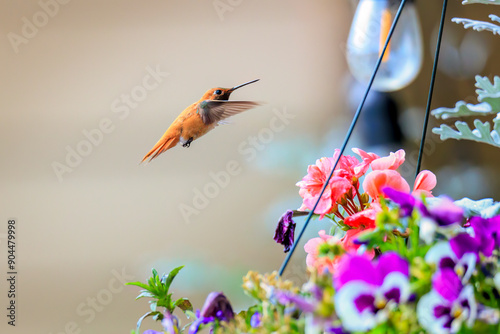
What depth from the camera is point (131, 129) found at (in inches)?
99.2

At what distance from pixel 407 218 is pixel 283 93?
88.5 inches

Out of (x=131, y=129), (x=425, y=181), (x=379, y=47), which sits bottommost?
(x=131, y=129)

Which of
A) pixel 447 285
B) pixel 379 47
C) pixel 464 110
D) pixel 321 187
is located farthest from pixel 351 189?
pixel 379 47

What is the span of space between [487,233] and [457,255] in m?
0.05

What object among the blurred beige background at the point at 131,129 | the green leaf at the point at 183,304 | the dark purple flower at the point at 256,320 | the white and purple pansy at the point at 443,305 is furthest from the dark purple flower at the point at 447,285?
the blurred beige background at the point at 131,129

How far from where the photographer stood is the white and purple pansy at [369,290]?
27cm

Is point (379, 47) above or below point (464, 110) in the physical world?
below

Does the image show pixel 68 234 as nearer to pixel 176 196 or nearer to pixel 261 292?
pixel 176 196

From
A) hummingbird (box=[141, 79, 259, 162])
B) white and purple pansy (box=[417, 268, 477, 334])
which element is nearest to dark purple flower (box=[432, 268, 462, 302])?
white and purple pansy (box=[417, 268, 477, 334])

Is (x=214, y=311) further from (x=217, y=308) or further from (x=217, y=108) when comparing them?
(x=217, y=108)

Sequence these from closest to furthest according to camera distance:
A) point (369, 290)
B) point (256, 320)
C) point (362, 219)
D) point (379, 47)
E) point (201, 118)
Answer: point (369, 290), point (256, 320), point (362, 219), point (201, 118), point (379, 47)

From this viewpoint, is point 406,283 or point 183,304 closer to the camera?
point 406,283

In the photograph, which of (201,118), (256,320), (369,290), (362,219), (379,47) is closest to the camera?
(369,290)

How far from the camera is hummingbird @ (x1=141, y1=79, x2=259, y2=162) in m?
0.64
